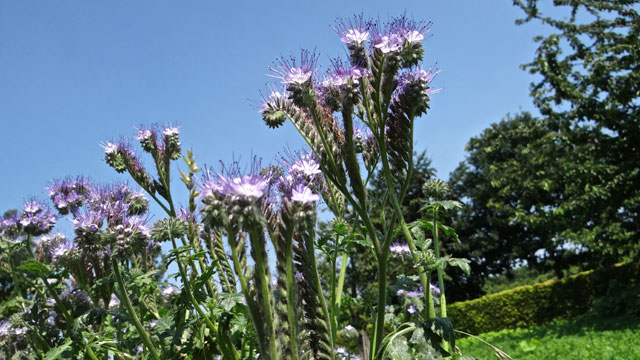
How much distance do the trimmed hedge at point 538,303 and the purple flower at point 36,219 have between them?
19.5m

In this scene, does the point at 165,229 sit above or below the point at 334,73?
below

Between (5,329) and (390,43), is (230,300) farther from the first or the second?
(5,329)

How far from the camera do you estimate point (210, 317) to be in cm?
275

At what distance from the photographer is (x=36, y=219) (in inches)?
174

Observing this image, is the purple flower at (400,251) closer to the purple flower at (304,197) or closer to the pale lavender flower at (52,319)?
the purple flower at (304,197)

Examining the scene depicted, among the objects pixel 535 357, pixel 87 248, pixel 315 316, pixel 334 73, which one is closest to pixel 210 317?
pixel 87 248

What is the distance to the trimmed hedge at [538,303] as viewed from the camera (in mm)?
20891

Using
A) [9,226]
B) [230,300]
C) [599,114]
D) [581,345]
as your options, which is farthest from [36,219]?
[599,114]

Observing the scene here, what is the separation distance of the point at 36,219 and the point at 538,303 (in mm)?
22346

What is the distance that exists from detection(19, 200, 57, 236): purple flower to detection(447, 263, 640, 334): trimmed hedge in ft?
64.0

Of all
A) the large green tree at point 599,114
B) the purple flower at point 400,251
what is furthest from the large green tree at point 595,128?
the purple flower at point 400,251

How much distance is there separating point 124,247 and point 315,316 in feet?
4.62

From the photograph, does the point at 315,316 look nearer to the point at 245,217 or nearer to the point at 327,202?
the point at 245,217

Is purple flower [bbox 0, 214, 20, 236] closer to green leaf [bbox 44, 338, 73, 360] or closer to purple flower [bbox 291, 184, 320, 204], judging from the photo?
green leaf [bbox 44, 338, 73, 360]
